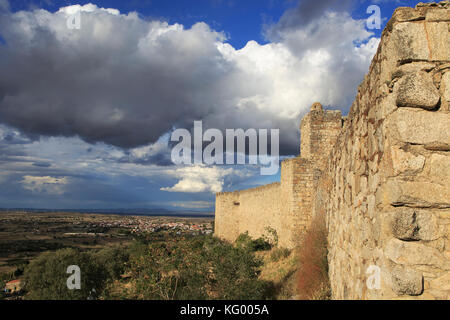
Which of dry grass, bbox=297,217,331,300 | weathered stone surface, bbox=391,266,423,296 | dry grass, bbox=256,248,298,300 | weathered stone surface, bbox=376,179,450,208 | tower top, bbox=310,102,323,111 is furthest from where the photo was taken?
tower top, bbox=310,102,323,111

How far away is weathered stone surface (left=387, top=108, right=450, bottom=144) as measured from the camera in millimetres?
2373

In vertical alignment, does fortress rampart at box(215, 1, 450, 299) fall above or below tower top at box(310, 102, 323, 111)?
below

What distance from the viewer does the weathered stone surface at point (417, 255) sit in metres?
2.25

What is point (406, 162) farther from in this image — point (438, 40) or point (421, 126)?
point (438, 40)

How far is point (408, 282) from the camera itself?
2215 mm

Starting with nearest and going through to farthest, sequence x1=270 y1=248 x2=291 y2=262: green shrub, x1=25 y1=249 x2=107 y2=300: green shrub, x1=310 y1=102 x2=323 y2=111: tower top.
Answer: x1=310 y1=102 x2=323 y2=111: tower top, x1=270 y1=248 x2=291 y2=262: green shrub, x1=25 y1=249 x2=107 y2=300: green shrub

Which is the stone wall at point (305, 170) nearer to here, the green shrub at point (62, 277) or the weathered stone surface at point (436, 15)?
the green shrub at point (62, 277)

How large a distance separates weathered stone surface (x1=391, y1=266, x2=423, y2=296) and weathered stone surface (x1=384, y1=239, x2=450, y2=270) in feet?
0.20

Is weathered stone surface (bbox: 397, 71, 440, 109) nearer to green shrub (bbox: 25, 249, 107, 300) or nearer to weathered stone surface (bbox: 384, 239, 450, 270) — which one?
weathered stone surface (bbox: 384, 239, 450, 270)

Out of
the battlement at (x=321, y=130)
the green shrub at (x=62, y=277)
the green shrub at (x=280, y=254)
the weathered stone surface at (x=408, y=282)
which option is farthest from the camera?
the green shrub at (x=62, y=277)

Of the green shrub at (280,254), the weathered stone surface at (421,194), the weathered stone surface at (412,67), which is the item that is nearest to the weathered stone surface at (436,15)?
the weathered stone surface at (412,67)

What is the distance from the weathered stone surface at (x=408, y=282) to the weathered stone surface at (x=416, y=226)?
24 cm

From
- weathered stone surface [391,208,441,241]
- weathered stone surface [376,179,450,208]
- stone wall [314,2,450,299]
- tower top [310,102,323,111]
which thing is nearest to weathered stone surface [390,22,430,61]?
stone wall [314,2,450,299]
